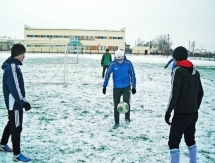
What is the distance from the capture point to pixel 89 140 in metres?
4.85

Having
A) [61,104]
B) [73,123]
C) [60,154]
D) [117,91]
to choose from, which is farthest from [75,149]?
[61,104]

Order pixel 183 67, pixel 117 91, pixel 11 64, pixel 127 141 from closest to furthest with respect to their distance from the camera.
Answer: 1. pixel 183 67
2. pixel 11 64
3. pixel 127 141
4. pixel 117 91

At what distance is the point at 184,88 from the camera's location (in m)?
3.17

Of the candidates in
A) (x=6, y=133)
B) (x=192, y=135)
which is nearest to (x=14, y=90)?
(x=6, y=133)

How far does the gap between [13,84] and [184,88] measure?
247cm

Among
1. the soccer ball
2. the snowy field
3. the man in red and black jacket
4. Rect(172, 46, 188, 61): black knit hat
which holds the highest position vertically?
Rect(172, 46, 188, 61): black knit hat

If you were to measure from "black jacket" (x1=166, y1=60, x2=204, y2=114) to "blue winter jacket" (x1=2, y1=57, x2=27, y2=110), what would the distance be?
2235 mm

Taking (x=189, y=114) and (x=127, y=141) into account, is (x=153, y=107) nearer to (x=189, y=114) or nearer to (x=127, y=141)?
(x=127, y=141)

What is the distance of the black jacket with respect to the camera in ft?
10.2

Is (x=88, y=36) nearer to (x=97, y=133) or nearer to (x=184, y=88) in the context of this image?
(x=97, y=133)

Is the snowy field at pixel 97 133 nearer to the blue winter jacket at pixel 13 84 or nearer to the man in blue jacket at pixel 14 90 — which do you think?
the man in blue jacket at pixel 14 90

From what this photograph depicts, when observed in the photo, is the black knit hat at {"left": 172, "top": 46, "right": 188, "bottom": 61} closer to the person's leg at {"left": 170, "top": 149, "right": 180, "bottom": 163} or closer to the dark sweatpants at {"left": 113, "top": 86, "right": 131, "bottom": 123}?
the person's leg at {"left": 170, "top": 149, "right": 180, "bottom": 163}

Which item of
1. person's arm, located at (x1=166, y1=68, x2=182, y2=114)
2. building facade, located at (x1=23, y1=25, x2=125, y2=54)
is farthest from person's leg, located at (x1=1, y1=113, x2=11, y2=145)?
building facade, located at (x1=23, y1=25, x2=125, y2=54)

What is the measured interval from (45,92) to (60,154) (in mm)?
6162
